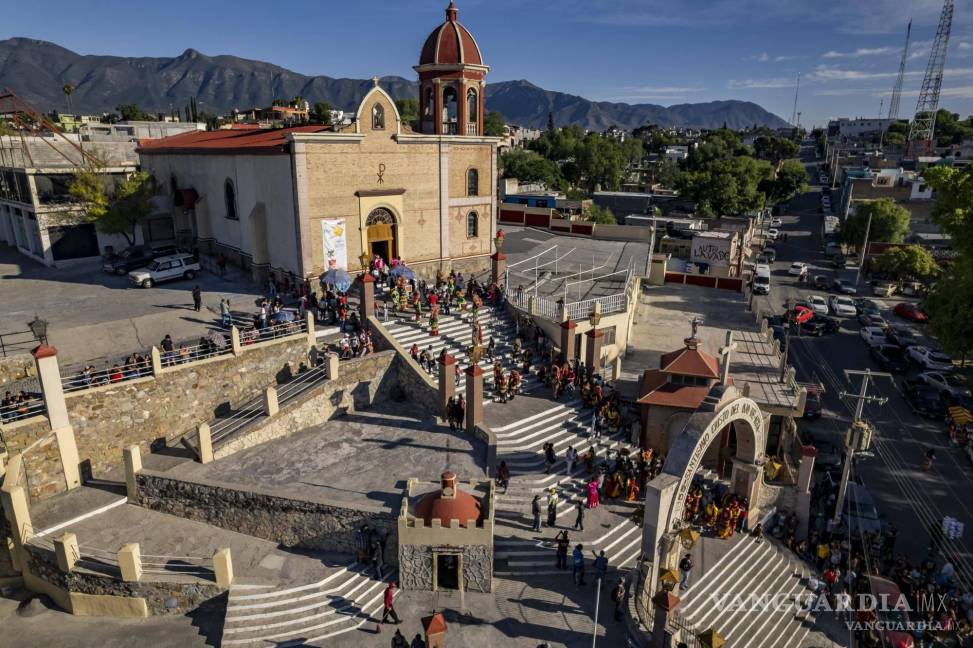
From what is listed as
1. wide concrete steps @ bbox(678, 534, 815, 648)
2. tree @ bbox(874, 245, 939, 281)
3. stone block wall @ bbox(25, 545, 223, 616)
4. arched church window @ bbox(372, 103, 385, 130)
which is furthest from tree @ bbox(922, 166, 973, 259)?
stone block wall @ bbox(25, 545, 223, 616)

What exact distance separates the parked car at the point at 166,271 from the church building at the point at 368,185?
2.21 metres

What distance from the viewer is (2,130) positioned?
1989 inches

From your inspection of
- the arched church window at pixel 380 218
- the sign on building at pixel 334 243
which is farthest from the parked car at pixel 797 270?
the sign on building at pixel 334 243

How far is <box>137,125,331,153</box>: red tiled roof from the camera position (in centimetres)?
2962

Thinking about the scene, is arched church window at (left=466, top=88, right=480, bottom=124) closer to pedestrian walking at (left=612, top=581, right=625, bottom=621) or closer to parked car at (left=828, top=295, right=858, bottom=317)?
pedestrian walking at (left=612, top=581, right=625, bottom=621)

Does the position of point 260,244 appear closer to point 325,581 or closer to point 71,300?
point 71,300

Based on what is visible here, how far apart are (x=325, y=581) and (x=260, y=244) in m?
19.8

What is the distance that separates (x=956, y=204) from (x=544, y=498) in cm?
2442

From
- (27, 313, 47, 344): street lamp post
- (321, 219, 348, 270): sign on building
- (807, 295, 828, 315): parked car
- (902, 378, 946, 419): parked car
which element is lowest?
(902, 378, 946, 419): parked car

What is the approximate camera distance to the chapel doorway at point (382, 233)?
31.1 m

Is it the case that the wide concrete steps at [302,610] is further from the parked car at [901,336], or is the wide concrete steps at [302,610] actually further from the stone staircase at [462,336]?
the parked car at [901,336]

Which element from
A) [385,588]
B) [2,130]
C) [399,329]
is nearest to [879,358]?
[399,329]

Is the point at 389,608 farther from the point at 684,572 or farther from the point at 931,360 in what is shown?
the point at 931,360

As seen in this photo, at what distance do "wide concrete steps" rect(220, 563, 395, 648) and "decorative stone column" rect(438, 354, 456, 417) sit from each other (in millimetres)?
7277
